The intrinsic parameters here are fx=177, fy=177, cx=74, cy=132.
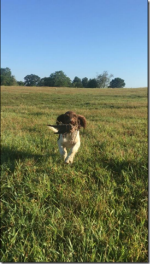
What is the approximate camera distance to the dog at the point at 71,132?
7.11ft

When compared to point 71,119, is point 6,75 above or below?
above

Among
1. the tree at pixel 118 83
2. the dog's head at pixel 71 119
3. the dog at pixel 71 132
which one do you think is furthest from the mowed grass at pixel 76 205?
the tree at pixel 118 83

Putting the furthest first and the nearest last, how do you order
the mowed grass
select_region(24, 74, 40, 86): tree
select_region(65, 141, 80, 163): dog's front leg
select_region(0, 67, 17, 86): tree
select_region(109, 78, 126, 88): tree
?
1. select_region(0, 67, 17, 86): tree
2. select_region(109, 78, 126, 88): tree
3. select_region(24, 74, 40, 86): tree
4. select_region(65, 141, 80, 163): dog's front leg
5. the mowed grass

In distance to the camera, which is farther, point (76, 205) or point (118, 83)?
point (118, 83)

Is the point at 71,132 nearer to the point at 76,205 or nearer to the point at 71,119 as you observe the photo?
the point at 71,119

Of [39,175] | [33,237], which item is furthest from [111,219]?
[39,175]

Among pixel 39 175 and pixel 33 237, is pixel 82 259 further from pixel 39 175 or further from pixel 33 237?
pixel 39 175

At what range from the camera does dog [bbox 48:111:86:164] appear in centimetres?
217

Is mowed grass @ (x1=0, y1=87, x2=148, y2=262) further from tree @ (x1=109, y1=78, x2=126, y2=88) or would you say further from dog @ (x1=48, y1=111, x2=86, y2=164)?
tree @ (x1=109, y1=78, x2=126, y2=88)

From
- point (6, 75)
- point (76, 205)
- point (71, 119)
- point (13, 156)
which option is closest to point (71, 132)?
point (71, 119)

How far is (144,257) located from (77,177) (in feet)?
4.11

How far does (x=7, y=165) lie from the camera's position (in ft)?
10.2

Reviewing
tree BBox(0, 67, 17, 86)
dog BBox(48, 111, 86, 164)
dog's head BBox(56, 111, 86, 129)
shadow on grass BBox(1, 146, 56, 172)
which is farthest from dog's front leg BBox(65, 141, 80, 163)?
tree BBox(0, 67, 17, 86)

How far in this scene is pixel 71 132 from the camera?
2318mm
